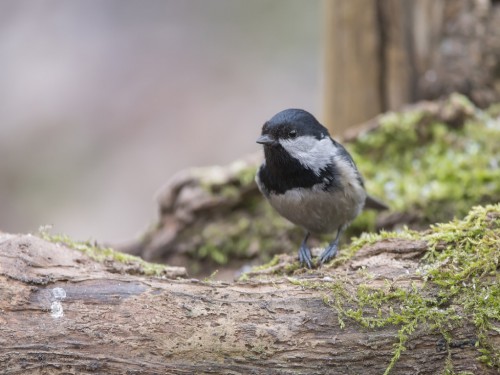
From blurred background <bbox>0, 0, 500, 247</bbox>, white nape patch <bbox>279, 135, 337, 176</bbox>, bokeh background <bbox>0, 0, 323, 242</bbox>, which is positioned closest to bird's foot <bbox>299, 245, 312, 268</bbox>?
white nape patch <bbox>279, 135, 337, 176</bbox>

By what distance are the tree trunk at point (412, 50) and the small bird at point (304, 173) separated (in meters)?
2.46

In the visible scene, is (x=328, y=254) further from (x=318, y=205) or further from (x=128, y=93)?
(x=128, y=93)

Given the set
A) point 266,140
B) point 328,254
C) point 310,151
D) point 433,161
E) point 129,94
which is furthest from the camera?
point 129,94

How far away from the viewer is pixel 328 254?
3.58 m

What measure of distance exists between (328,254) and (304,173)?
552 mm

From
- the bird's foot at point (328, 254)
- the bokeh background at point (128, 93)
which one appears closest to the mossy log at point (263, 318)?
the bird's foot at point (328, 254)

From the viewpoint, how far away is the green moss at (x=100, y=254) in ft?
10.7

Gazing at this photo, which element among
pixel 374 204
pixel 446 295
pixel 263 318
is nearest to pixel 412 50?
pixel 374 204

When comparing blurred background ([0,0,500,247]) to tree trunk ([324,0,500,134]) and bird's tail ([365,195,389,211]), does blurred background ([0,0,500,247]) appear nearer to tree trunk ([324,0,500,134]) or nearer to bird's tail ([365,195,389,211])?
tree trunk ([324,0,500,134])

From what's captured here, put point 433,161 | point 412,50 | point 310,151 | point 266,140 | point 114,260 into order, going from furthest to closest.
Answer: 1. point 412,50
2. point 433,161
3. point 310,151
4. point 266,140
5. point 114,260

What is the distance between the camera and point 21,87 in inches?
441

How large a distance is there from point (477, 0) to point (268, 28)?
24.0 ft

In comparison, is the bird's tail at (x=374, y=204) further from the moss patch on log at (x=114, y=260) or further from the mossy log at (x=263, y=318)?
the moss patch on log at (x=114, y=260)

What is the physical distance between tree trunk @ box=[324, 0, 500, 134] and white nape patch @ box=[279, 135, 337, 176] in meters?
2.60
